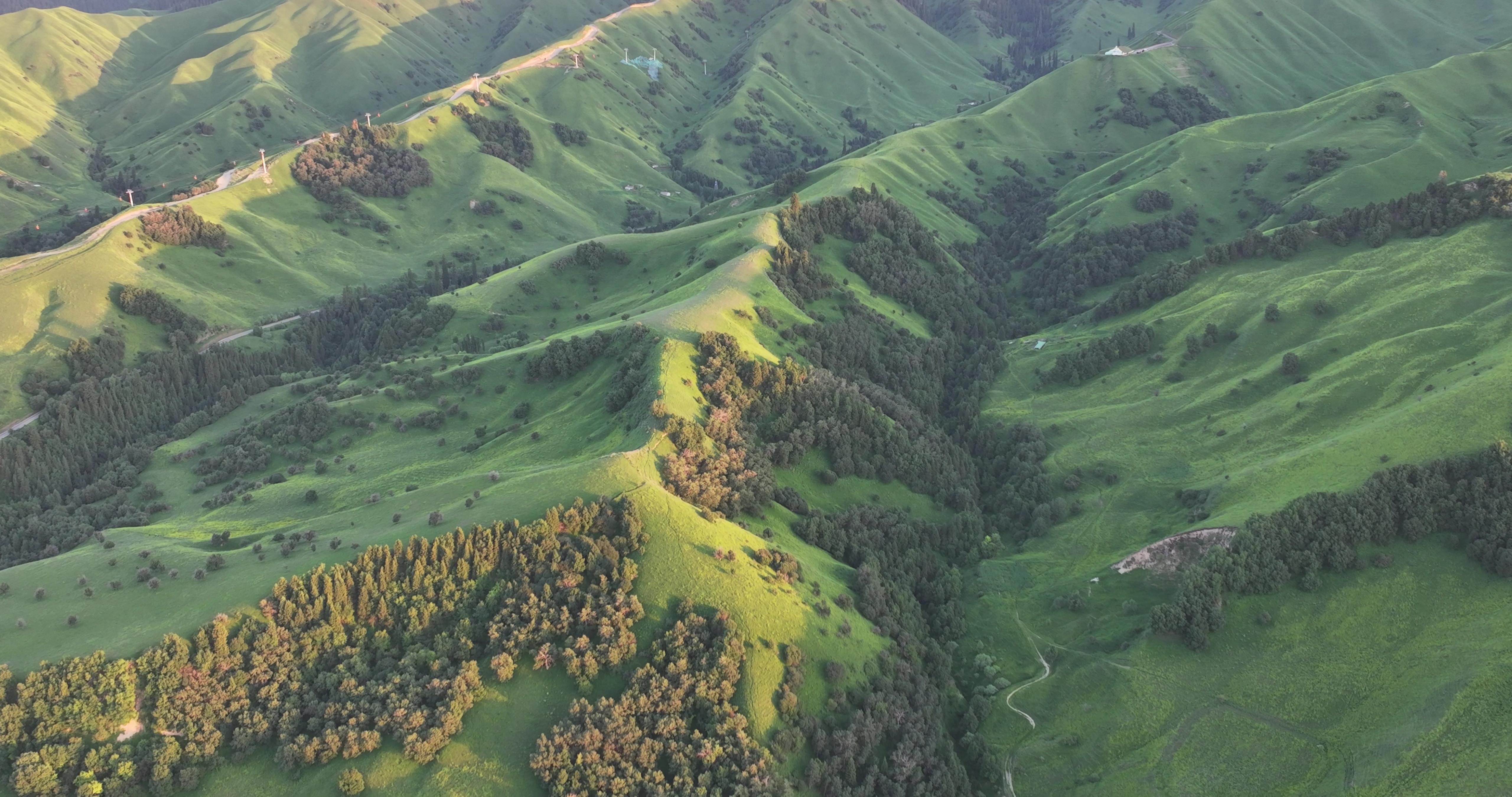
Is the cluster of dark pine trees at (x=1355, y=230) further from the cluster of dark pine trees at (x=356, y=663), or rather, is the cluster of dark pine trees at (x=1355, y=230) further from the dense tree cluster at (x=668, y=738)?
the dense tree cluster at (x=668, y=738)

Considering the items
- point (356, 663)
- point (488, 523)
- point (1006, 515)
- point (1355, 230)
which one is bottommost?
point (1006, 515)

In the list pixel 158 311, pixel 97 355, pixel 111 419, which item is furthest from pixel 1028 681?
pixel 158 311

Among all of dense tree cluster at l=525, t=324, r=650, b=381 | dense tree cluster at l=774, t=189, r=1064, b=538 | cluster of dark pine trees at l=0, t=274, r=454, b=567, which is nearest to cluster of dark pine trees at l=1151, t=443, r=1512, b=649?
dense tree cluster at l=774, t=189, r=1064, b=538

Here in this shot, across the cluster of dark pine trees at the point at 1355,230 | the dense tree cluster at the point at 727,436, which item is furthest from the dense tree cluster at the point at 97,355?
the cluster of dark pine trees at the point at 1355,230

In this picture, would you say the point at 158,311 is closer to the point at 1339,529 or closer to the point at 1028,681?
the point at 1028,681

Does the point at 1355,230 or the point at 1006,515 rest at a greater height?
the point at 1355,230

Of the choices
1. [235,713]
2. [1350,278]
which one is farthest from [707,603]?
[1350,278]

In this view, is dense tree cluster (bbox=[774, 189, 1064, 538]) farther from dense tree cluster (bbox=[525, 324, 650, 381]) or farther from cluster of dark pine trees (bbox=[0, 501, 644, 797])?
cluster of dark pine trees (bbox=[0, 501, 644, 797])
